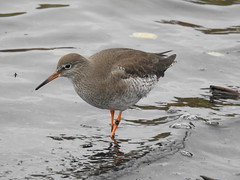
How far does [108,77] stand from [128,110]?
1399mm

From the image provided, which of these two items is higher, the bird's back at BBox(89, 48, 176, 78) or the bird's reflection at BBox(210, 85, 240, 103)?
the bird's back at BBox(89, 48, 176, 78)

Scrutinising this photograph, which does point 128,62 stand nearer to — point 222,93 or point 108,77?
point 108,77

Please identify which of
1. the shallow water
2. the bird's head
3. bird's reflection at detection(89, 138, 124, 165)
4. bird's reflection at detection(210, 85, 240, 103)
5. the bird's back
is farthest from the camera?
bird's reflection at detection(210, 85, 240, 103)

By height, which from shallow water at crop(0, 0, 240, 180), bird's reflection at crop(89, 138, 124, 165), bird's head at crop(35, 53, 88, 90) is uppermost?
bird's head at crop(35, 53, 88, 90)

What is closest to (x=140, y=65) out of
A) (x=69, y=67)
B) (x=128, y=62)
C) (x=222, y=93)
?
(x=128, y=62)

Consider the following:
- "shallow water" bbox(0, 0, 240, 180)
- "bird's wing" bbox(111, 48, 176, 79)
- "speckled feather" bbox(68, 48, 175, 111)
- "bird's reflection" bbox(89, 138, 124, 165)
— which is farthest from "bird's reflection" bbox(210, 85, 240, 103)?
"bird's reflection" bbox(89, 138, 124, 165)

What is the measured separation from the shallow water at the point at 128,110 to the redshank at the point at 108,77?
0.53 meters

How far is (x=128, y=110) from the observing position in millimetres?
9141

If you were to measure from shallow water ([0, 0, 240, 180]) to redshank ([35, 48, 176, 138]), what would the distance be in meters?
0.53

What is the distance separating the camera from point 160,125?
8305mm

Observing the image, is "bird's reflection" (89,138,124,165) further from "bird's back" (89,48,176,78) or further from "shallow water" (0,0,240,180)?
"bird's back" (89,48,176,78)

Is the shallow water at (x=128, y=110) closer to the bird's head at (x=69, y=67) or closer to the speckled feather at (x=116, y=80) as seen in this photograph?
the speckled feather at (x=116, y=80)

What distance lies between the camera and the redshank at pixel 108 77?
7758mm

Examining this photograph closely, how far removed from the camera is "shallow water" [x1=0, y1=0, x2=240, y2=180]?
701 cm
